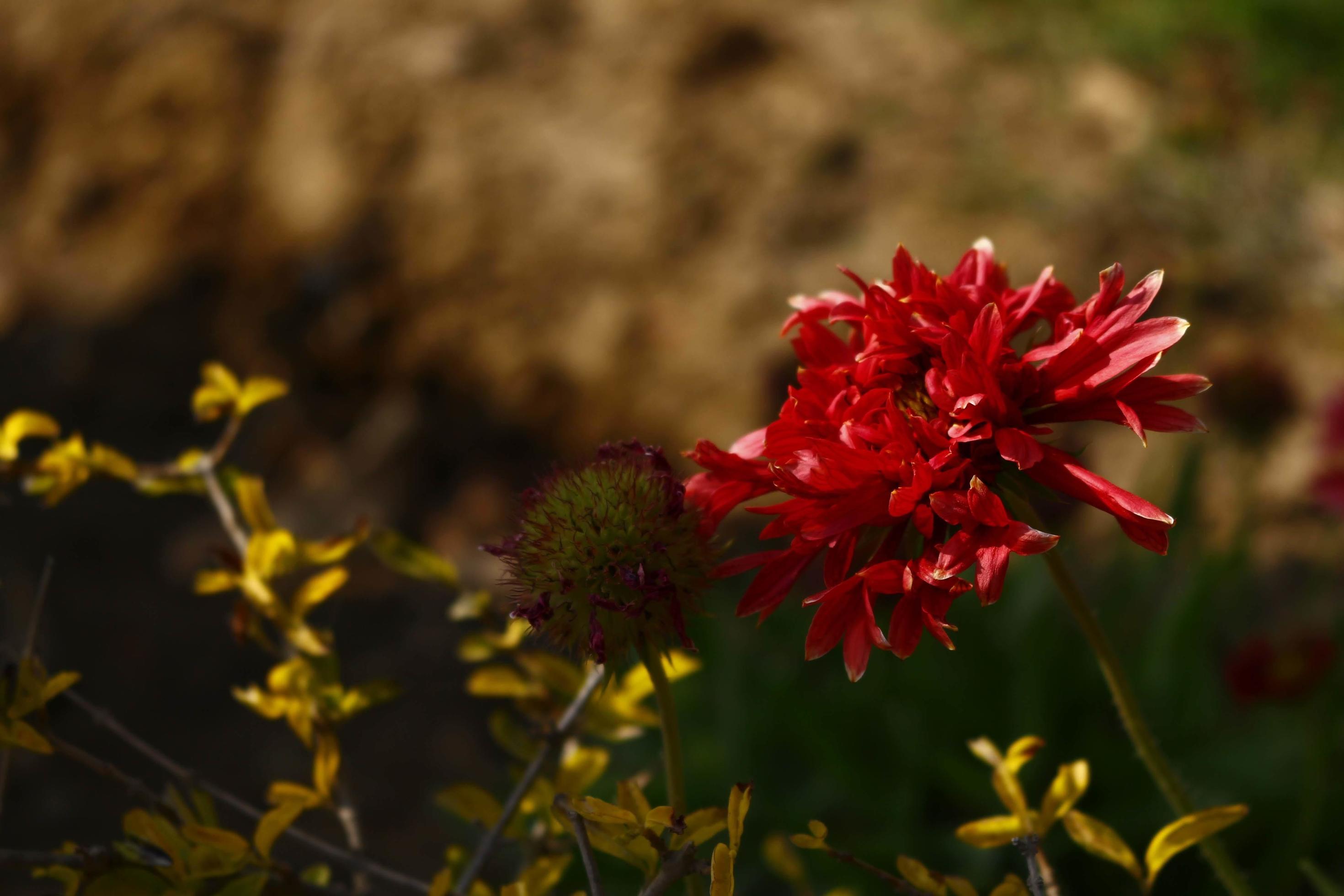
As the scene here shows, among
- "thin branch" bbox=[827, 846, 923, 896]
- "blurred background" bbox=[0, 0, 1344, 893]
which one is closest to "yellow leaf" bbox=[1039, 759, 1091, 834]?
"thin branch" bbox=[827, 846, 923, 896]

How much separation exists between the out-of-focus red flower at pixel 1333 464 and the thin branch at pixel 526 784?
1424 mm

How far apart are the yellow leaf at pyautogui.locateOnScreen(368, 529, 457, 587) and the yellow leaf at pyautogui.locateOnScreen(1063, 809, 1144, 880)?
44cm

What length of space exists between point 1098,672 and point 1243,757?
0.22 metres

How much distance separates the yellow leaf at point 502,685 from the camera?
79 cm

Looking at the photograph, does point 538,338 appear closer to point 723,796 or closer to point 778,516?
point 723,796

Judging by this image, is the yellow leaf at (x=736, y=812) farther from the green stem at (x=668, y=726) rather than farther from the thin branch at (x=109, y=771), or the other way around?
the thin branch at (x=109, y=771)

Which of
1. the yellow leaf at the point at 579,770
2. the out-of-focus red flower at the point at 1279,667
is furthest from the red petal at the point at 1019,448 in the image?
the out-of-focus red flower at the point at 1279,667

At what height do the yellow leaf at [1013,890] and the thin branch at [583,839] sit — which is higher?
the thin branch at [583,839]

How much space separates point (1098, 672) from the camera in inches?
64.8

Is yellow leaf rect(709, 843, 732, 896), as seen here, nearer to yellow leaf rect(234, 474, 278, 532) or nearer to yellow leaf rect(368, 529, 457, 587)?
yellow leaf rect(368, 529, 457, 587)

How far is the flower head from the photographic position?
1.99 ft

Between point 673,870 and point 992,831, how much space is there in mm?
229

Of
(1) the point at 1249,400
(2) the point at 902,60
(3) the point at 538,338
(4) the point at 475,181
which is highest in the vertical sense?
(2) the point at 902,60

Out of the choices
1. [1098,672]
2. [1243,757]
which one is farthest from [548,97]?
[1243,757]
